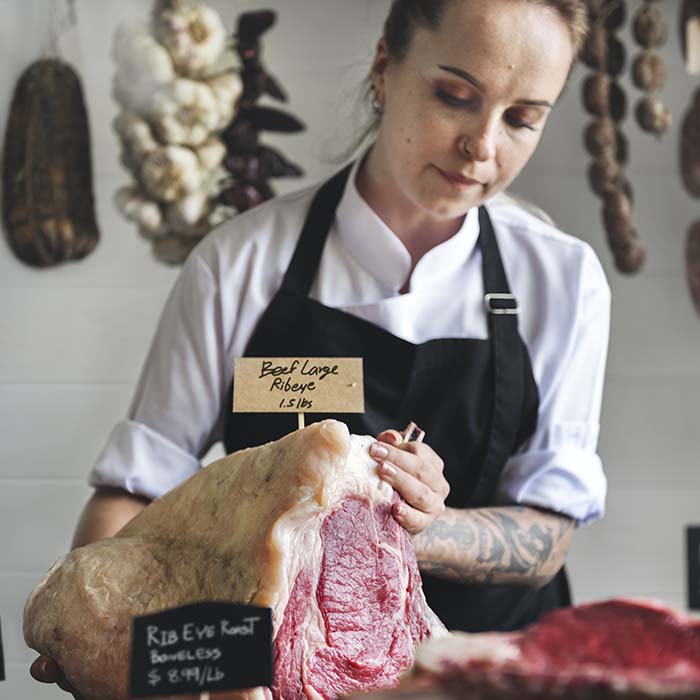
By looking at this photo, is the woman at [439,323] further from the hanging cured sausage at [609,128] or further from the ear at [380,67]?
the hanging cured sausage at [609,128]

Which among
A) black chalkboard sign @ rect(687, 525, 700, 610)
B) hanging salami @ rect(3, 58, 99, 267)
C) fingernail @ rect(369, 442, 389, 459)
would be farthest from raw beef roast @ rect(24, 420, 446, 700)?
hanging salami @ rect(3, 58, 99, 267)

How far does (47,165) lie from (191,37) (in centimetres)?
57

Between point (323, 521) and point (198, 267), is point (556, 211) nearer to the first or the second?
point (198, 267)

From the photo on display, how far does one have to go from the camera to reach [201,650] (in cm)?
107

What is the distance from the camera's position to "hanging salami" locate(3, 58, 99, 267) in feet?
10.3

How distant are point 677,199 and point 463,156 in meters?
1.88

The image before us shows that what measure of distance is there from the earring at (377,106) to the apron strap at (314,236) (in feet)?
0.43

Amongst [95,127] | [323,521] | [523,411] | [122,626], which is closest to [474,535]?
[523,411]

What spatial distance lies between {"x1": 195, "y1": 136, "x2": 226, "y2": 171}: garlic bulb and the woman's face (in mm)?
1185

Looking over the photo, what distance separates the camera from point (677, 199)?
349 cm

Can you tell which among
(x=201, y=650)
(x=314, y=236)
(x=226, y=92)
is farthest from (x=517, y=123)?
(x=226, y=92)

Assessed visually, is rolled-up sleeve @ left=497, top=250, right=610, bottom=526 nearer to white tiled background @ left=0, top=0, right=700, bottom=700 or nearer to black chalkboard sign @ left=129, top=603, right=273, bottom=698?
black chalkboard sign @ left=129, top=603, right=273, bottom=698

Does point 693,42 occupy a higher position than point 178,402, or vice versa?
point 693,42

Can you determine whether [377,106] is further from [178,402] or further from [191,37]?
[191,37]
